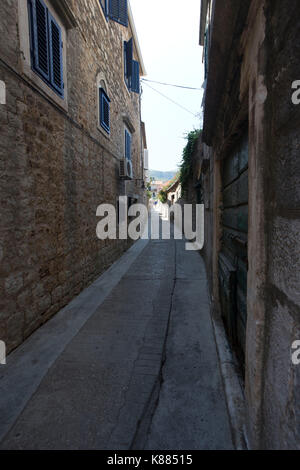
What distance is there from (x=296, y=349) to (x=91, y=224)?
16.2ft

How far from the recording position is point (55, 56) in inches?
148

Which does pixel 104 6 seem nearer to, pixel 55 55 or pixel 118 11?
pixel 118 11

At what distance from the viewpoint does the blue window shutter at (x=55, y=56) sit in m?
3.59

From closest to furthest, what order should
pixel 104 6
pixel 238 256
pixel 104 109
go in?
1. pixel 238 256
2. pixel 104 6
3. pixel 104 109

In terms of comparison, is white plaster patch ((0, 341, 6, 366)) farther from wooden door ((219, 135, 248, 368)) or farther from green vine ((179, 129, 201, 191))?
green vine ((179, 129, 201, 191))

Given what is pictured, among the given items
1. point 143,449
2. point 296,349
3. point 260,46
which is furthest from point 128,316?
point 260,46

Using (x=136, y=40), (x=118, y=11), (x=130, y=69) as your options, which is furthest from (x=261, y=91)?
(x=136, y=40)

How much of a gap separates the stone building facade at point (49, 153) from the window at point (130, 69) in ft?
7.11

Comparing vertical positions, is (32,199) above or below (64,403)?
above

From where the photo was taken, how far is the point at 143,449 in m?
1.62

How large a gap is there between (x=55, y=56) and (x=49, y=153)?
161cm

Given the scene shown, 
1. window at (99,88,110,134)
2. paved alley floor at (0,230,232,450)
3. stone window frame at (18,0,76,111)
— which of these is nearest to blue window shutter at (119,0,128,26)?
window at (99,88,110,134)
